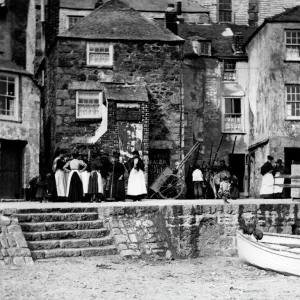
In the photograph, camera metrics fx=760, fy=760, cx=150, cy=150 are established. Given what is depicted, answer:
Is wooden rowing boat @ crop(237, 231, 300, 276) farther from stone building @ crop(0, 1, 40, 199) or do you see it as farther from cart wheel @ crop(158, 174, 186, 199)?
stone building @ crop(0, 1, 40, 199)

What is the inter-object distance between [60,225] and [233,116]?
20.1 metres

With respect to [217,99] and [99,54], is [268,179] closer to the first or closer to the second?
[99,54]

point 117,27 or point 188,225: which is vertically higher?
point 117,27

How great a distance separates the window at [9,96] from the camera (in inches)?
1143

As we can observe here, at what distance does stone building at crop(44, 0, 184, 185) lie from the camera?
3178 centimetres

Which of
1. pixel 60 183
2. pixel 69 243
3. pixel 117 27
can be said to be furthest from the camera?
pixel 117 27

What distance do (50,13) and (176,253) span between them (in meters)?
24.8

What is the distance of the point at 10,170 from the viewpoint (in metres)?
28.8

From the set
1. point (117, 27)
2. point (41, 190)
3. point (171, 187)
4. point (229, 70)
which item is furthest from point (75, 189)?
point (229, 70)

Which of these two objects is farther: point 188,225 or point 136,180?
point 136,180

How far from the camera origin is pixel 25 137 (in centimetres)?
2925

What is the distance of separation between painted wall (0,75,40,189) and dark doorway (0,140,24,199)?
0.77 feet

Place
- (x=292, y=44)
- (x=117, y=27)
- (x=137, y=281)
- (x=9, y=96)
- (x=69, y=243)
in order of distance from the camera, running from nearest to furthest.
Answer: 1. (x=137, y=281)
2. (x=69, y=243)
3. (x=9, y=96)
4. (x=117, y=27)
5. (x=292, y=44)

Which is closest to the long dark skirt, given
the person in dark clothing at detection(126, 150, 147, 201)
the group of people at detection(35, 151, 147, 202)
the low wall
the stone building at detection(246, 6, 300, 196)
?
the group of people at detection(35, 151, 147, 202)
